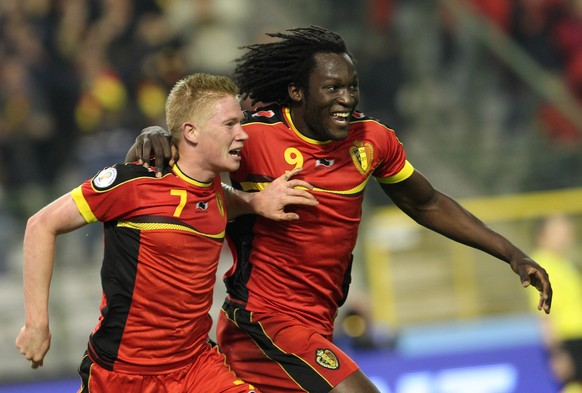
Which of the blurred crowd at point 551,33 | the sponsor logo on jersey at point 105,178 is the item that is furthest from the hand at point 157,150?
the blurred crowd at point 551,33

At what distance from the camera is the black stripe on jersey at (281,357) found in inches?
178

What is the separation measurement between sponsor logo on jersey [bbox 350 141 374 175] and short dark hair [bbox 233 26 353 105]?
355 millimetres

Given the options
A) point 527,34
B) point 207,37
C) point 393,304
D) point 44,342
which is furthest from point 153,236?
point 527,34

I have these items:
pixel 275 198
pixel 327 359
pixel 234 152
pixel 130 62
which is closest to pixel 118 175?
pixel 234 152

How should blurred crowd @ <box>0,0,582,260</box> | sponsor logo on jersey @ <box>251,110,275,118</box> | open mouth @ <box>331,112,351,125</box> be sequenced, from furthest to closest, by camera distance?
blurred crowd @ <box>0,0,582,260</box> → sponsor logo on jersey @ <box>251,110,275,118</box> → open mouth @ <box>331,112,351,125</box>

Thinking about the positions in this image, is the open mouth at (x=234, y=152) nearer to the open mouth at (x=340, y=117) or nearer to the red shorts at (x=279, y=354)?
the open mouth at (x=340, y=117)

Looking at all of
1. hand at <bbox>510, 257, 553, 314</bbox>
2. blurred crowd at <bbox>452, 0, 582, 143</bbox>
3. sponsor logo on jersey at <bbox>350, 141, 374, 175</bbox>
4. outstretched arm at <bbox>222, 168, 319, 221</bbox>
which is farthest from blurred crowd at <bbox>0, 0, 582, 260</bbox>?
hand at <bbox>510, 257, 553, 314</bbox>

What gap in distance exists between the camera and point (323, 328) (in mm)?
4879

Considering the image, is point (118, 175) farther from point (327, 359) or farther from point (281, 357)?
point (327, 359)

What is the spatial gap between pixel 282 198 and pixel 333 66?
23.9 inches

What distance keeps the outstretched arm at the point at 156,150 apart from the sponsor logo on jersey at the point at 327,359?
0.98 m

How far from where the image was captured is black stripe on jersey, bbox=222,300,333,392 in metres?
4.53

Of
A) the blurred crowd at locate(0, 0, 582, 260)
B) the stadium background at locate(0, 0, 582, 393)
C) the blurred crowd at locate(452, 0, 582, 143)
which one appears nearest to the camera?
the stadium background at locate(0, 0, 582, 393)

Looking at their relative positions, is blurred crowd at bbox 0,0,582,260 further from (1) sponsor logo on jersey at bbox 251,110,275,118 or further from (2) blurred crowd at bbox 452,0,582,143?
(1) sponsor logo on jersey at bbox 251,110,275,118
